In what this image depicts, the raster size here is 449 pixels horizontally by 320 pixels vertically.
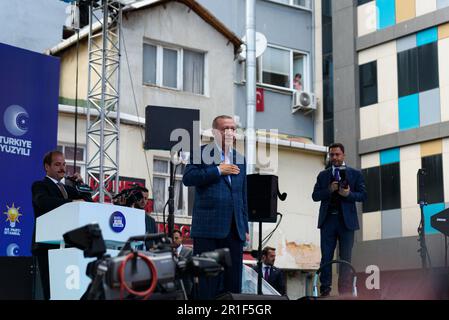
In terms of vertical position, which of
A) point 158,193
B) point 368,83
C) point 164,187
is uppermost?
point 368,83

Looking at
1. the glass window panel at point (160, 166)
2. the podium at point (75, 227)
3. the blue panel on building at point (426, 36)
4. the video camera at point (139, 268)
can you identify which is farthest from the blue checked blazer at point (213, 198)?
the blue panel on building at point (426, 36)

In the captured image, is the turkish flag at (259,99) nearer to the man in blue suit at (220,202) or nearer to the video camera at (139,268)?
the man in blue suit at (220,202)

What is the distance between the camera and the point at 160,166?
19266mm

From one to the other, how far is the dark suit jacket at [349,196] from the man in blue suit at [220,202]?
1.55 meters

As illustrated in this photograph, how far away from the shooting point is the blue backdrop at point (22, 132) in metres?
9.77

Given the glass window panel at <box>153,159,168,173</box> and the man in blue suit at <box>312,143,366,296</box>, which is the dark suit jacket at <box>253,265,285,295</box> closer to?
the man in blue suit at <box>312,143,366,296</box>

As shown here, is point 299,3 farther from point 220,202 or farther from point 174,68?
point 220,202

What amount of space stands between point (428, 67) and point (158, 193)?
7680 mm

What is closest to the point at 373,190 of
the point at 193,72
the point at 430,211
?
the point at 430,211

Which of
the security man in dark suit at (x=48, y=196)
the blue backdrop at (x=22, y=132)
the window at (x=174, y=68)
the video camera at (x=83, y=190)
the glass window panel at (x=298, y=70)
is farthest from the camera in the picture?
the glass window panel at (x=298, y=70)

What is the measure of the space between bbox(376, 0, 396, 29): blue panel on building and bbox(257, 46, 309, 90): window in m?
2.45

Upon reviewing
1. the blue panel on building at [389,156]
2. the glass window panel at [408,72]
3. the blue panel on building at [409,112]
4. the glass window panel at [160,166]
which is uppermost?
the glass window panel at [408,72]
